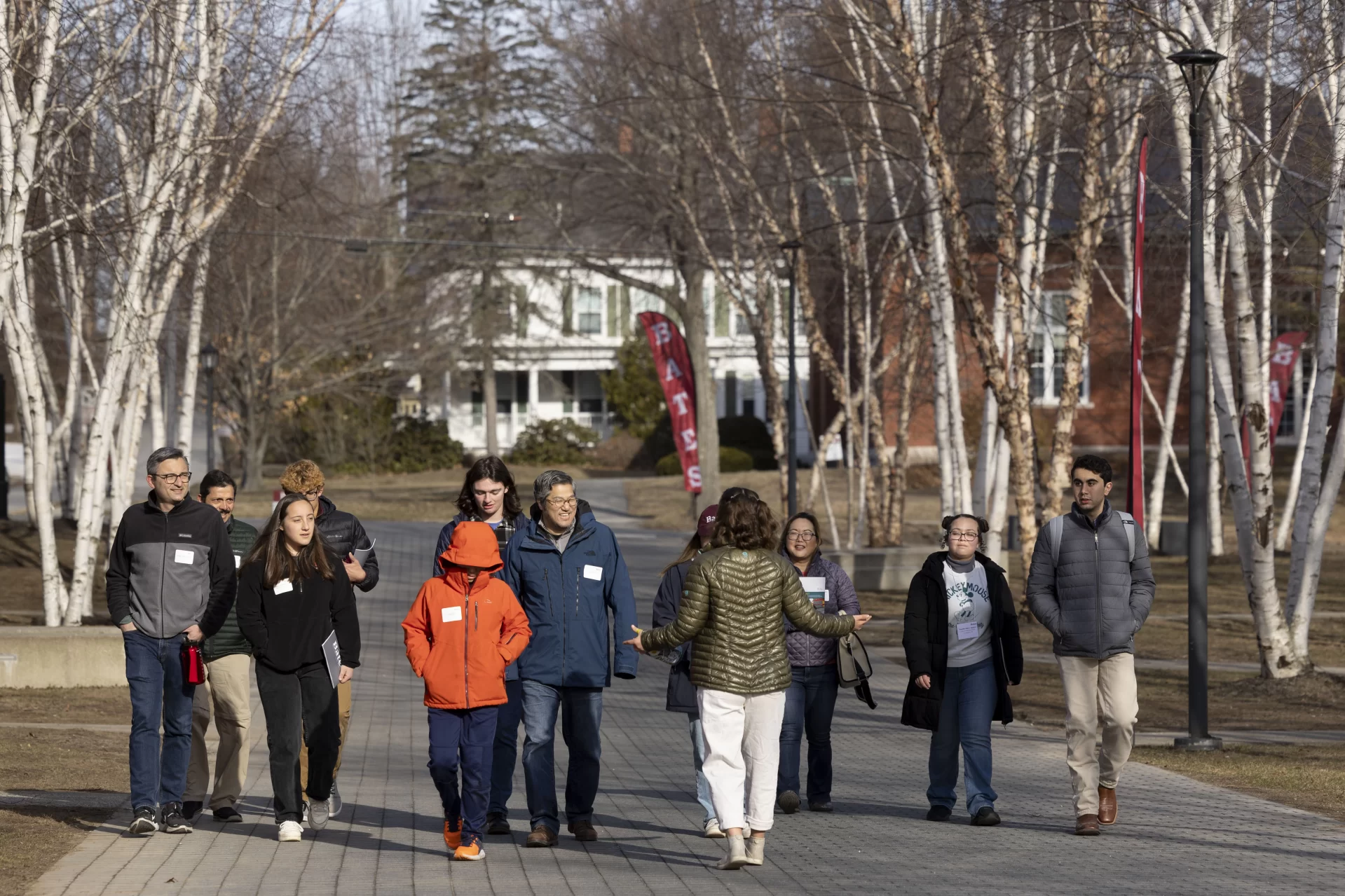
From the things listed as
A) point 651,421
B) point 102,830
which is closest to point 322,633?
point 102,830

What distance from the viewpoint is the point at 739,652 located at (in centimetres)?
760

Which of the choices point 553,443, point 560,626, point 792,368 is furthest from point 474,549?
point 553,443

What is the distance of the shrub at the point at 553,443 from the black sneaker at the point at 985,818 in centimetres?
5039

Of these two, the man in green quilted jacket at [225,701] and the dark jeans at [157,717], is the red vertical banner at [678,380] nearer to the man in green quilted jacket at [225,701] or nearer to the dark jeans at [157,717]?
the man in green quilted jacket at [225,701]

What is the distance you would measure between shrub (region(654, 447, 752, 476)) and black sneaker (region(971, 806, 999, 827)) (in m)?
42.0

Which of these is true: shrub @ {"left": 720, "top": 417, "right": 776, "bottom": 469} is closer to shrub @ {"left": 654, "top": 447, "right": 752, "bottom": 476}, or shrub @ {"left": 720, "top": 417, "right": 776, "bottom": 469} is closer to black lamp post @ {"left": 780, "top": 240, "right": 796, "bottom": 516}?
shrub @ {"left": 654, "top": 447, "right": 752, "bottom": 476}

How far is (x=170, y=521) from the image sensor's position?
8.27 meters

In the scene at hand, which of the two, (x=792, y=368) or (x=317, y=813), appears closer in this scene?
(x=317, y=813)

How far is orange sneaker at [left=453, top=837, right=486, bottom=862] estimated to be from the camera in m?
7.75

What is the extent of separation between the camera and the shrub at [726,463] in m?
51.1

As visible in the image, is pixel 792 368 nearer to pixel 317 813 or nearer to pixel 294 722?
pixel 317 813

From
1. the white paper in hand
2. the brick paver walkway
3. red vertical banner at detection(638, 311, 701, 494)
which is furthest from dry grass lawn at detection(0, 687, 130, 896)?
red vertical banner at detection(638, 311, 701, 494)

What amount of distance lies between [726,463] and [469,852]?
143ft

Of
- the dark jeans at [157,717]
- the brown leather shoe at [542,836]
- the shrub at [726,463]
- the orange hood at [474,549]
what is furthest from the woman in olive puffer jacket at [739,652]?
the shrub at [726,463]
